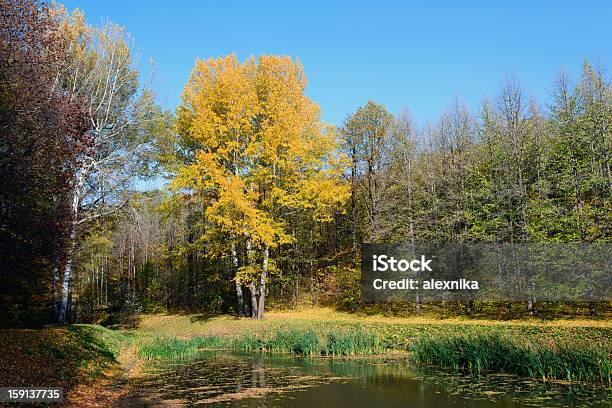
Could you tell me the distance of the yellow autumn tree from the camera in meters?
23.1

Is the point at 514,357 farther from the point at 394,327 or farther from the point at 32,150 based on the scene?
the point at 32,150

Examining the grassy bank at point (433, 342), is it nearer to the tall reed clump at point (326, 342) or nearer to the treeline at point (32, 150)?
the tall reed clump at point (326, 342)

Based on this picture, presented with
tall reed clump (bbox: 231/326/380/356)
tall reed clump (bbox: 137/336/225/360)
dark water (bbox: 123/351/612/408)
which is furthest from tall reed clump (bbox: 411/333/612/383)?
tall reed clump (bbox: 137/336/225/360)

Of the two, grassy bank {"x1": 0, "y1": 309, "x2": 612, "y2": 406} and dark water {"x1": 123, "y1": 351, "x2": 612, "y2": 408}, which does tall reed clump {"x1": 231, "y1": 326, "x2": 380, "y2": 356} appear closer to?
grassy bank {"x1": 0, "y1": 309, "x2": 612, "y2": 406}

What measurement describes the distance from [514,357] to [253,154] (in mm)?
15092

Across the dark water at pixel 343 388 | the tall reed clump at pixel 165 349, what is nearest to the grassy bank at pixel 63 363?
the tall reed clump at pixel 165 349

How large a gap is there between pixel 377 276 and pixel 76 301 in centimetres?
2471

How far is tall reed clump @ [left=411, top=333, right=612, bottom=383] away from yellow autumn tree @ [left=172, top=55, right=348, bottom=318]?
370 inches

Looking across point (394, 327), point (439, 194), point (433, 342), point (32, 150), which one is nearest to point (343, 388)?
point (433, 342)

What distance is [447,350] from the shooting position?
1502 cm

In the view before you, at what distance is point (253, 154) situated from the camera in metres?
24.0

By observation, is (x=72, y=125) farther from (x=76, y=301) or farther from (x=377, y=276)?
(x=76, y=301)

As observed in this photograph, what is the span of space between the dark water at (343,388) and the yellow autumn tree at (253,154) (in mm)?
8483

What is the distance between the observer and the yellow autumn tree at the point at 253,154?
75.7 ft
